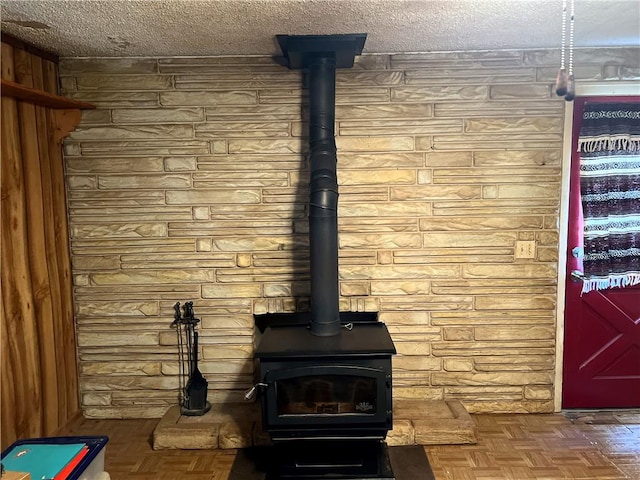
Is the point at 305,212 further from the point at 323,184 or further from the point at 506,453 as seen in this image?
the point at 506,453

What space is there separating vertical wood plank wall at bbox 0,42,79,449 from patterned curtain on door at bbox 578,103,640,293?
9.76ft

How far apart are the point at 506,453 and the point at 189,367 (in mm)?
1809

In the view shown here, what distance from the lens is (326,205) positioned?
2.70 m

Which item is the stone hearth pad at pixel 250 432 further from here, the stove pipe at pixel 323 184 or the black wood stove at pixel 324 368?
the stove pipe at pixel 323 184

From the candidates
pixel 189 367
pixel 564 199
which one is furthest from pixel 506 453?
pixel 189 367

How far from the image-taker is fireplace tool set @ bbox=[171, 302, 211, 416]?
3037mm

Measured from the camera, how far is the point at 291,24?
8.02 feet

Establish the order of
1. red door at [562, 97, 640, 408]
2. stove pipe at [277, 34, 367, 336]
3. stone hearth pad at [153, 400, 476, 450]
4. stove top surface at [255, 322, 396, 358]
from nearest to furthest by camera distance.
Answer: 1. stove top surface at [255, 322, 396, 358]
2. stove pipe at [277, 34, 367, 336]
3. stone hearth pad at [153, 400, 476, 450]
4. red door at [562, 97, 640, 408]

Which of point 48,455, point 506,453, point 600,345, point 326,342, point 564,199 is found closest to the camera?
point 48,455

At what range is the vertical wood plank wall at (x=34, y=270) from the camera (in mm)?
2525

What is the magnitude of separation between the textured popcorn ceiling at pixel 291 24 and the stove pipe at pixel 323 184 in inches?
5.7

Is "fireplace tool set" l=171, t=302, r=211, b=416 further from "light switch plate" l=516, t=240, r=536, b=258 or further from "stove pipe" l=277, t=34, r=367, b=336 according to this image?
"light switch plate" l=516, t=240, r=536, b=258

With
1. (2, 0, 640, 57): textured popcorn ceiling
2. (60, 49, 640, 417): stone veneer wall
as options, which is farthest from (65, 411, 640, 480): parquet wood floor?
(2, 0, 640, 57): textured popcorn ceiling

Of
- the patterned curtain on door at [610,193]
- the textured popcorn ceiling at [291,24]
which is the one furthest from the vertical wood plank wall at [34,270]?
the patterned curtain on door at [610,193]
